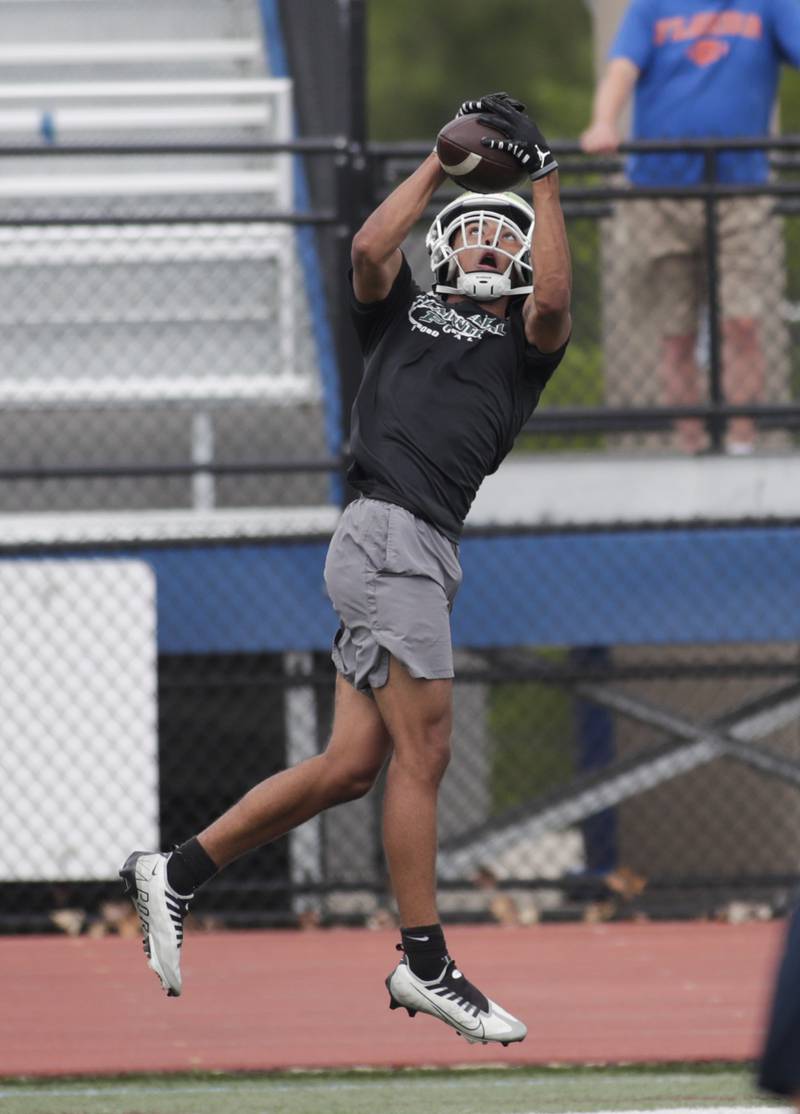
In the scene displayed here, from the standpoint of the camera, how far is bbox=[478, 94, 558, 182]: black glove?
510 centimetres

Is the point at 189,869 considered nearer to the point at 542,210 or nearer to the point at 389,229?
the point at 389,229

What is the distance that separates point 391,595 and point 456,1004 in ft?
3.42

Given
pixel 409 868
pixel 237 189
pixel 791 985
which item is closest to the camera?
pixel 791 985

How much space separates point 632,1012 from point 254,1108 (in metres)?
1.71

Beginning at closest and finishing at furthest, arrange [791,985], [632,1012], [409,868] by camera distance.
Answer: [791,985] < [409,868] < [632,1012]

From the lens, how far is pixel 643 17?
8320 millimetres

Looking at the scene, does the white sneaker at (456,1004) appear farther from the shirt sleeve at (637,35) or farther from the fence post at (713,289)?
the shirt sleeve at (637,35)

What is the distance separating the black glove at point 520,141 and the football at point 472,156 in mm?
14

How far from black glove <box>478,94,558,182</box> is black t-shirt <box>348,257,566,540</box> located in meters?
0.46

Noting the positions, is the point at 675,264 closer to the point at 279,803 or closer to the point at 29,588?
the point at 29,588

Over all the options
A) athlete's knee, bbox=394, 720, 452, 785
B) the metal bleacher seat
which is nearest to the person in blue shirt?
the metal bleacher seat

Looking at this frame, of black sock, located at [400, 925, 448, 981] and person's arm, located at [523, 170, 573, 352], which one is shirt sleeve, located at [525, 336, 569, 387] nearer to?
person's arm, located at [523, 170, 573, 352]

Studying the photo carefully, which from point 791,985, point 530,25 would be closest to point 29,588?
point 791,985

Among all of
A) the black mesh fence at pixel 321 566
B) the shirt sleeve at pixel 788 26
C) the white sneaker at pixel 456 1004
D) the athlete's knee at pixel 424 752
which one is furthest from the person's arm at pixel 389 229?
the shirt sleeve at pixel 788 26
